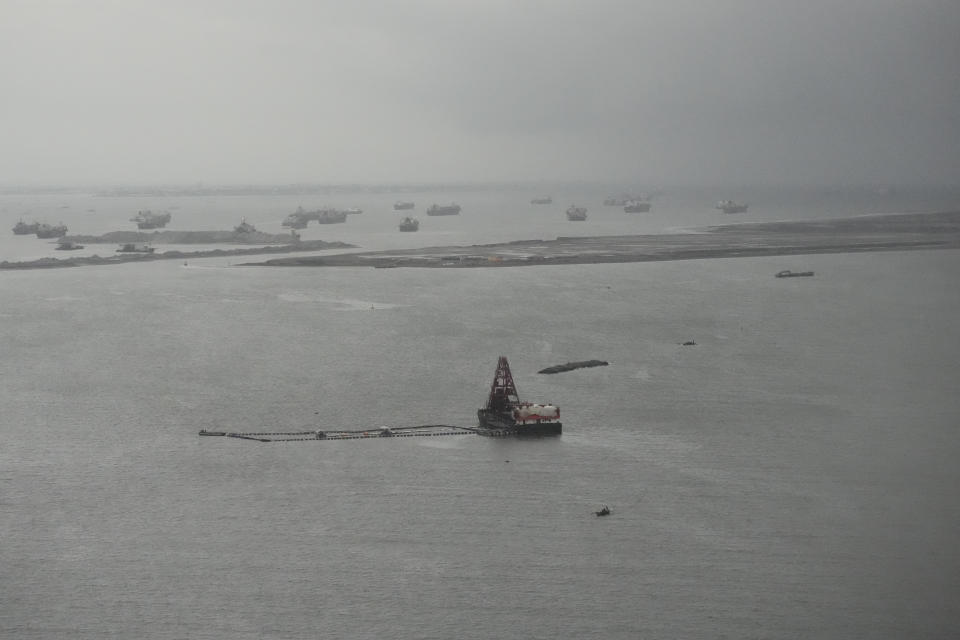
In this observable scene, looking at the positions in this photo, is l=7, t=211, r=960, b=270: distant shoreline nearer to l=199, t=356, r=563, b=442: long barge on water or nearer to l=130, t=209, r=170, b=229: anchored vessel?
l=130, t=209, r=170, b=229: anchored vessel

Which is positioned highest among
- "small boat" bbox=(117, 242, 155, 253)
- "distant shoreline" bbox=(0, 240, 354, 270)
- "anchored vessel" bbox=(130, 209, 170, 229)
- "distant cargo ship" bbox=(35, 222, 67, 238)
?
"anchored vessel" bbox=(130, 209, 170, 229)

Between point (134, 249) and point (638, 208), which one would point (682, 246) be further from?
point (638, 208)

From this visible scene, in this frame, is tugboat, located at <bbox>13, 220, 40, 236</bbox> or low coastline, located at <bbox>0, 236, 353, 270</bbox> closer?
low coastline, located at <bbox>0, 236, 353, 270</bbox>

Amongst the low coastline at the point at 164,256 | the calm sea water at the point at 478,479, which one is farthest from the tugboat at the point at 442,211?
the calm sea water at the point at 478,479

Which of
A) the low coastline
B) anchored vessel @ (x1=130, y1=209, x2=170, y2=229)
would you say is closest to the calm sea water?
the low coastline

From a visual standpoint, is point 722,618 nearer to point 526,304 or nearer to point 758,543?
point 758,543

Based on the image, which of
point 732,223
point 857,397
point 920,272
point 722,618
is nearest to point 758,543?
point 722,618
